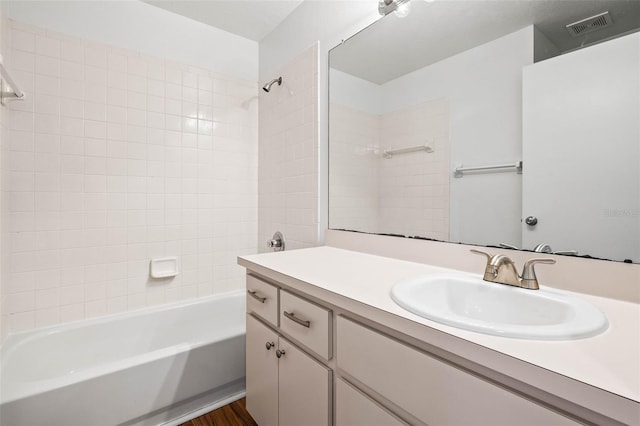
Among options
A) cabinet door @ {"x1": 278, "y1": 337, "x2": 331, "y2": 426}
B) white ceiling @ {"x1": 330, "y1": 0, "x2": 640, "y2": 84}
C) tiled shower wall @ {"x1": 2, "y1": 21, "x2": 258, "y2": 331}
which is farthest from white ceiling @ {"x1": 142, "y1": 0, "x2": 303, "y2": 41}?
cabinet door @ {"x1": 278, "y1": 337, "x2": 331, "y2": 426}

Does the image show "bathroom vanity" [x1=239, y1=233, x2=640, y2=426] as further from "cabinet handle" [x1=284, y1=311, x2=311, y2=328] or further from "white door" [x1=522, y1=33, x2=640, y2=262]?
"white door" [x1=522, y1=33, x2=640, y2=262]

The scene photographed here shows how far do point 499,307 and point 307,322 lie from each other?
0.57m

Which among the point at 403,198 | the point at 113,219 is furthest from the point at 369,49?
the point at 113,219

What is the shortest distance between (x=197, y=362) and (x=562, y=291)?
63.0 inches

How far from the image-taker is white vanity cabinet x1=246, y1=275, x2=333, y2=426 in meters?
0.93

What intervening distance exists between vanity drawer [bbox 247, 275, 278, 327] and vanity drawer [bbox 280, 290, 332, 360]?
49mm

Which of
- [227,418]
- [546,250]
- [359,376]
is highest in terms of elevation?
[546,250]

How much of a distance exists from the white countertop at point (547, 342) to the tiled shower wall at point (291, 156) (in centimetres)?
74

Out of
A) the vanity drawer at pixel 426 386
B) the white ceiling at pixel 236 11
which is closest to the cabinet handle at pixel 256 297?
the vanity drawer at pixel 426 386

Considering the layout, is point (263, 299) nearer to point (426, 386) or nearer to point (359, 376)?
point (359, 376)

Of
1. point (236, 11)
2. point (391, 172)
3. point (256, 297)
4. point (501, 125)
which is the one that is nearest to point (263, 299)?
point (256, 297)

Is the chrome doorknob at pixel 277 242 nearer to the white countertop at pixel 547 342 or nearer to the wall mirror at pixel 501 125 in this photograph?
the wall mirror at pixel 501 125

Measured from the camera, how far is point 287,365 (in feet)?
3.58

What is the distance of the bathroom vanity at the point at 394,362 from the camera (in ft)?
1.53
